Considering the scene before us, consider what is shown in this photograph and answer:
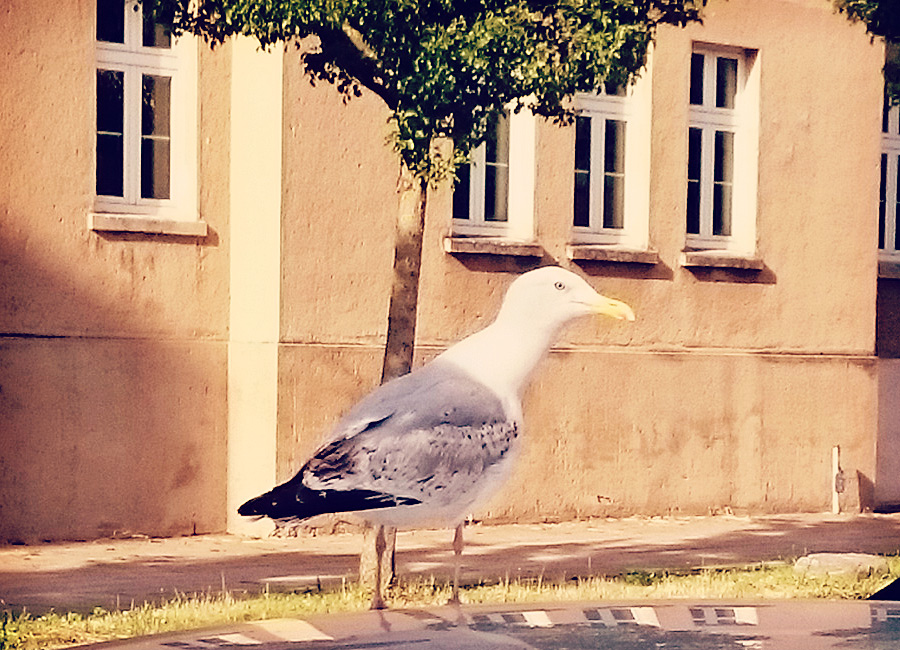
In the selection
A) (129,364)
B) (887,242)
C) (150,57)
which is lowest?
(129,364)

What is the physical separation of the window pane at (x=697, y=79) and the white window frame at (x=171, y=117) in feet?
16.4

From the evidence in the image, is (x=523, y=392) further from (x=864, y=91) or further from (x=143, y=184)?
(x=864, y=91)

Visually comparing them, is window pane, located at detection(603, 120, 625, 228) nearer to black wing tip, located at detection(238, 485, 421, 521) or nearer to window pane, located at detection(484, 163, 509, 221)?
window pane, located at detection(484, 163, 509, 221)

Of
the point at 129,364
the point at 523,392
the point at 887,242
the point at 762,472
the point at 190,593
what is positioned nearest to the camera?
the point at 523,392

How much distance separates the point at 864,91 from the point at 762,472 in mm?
3898

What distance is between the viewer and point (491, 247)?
14.6 m

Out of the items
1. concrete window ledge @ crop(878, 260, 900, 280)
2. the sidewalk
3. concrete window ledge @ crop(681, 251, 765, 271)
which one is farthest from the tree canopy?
concrete window ledge @ crop(878, 260, 900, 280)

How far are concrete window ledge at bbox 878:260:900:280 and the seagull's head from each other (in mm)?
12872

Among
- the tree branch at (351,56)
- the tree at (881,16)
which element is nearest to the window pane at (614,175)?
the tree at (881,16)

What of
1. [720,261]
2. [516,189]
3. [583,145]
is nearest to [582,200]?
[583,145]

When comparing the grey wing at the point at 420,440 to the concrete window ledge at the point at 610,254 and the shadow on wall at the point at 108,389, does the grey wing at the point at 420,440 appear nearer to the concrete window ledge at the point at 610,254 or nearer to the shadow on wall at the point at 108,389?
the shadow on wall at the point at 108,389

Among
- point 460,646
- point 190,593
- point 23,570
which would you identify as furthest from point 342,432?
point 23,570

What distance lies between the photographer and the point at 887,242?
1817 centimetres

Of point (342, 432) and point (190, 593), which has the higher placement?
point (342, 432)
